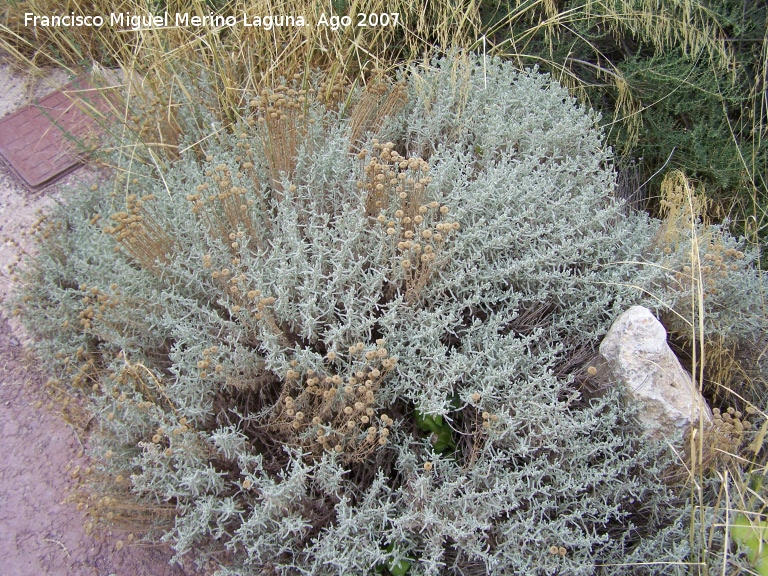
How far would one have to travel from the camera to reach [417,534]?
203cm

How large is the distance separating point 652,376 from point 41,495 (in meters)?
2.38

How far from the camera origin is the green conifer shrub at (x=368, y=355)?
198 cm

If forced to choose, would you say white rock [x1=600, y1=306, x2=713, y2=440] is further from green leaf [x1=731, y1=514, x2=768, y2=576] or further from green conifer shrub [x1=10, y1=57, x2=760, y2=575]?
green leaf [x1=731, y1=514, x2=768, y2=576]

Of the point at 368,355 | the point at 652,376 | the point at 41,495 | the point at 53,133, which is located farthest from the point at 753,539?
the point at 53,133

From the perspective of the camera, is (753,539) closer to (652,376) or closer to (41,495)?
(652,376)

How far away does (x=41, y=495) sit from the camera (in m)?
2.31

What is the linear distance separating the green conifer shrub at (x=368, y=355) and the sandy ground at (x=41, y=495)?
16 cm

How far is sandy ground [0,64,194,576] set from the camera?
2.17 m

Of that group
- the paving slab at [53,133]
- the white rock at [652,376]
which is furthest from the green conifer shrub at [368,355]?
the paving slab at [53,133]

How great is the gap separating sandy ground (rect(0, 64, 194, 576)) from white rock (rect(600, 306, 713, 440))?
1.76m

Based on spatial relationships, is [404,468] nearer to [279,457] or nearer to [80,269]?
[279,457]

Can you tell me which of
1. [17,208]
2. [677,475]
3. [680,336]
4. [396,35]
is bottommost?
[677,475]

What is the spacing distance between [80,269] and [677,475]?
259 centimetres

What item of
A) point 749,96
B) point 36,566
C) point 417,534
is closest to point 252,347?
point 417,534
